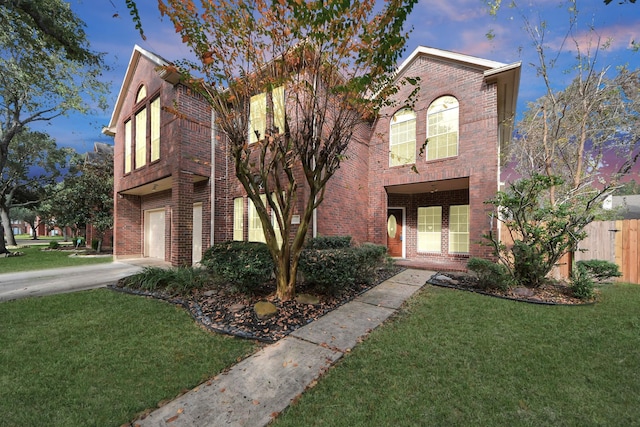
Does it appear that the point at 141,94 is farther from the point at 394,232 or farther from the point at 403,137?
the point at 394,232

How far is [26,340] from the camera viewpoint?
3.65m

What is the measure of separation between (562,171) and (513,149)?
2764 mm

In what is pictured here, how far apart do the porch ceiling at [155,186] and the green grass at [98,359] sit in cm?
533

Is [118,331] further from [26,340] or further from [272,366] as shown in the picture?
[272,366]

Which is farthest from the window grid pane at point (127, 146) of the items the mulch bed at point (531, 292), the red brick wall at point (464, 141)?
the mulch bed at point (531, 292)

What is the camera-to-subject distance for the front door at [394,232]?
11625 mm

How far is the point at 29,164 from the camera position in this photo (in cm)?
2084

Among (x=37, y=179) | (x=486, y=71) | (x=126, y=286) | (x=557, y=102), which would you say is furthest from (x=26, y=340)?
(x=37, y=179)

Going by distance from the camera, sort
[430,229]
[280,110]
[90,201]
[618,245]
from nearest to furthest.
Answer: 1. [280,110]
2. [618,245]
3. [430,229]
4. [90,201]

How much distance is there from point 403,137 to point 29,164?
95.8 ft

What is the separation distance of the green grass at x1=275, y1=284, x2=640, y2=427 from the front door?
7.03 metres

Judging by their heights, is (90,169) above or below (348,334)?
above

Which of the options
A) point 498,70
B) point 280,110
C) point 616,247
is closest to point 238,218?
point 280,110

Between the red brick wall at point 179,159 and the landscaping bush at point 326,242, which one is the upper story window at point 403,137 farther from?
the red brick wall at point 179,159
